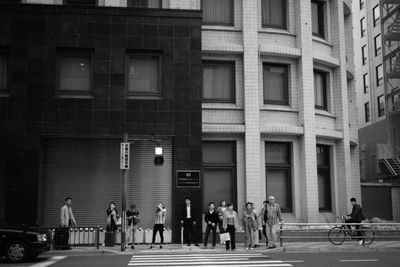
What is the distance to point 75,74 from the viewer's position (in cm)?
2270

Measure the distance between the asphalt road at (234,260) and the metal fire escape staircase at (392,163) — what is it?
19479mm

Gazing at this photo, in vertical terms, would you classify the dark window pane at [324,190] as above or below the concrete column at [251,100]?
below

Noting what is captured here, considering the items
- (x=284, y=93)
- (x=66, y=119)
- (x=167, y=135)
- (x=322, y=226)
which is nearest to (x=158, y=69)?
(x=167, y=135)

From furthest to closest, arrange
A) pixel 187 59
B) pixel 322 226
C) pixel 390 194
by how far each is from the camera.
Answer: pixel 390 194 < pixel 187 59 < pixel 322 226

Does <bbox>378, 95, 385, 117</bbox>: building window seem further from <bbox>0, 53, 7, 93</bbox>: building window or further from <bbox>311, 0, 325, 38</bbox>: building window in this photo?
<bbox>0, 53, 7, 93</bbox>: building window

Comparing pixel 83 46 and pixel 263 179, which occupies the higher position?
pixel 83 46

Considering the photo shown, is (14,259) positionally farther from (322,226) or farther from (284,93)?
(284,93)

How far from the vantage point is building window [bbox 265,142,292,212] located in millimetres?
24125

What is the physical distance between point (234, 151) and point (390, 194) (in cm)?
1344

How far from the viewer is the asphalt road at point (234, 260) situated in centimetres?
1462

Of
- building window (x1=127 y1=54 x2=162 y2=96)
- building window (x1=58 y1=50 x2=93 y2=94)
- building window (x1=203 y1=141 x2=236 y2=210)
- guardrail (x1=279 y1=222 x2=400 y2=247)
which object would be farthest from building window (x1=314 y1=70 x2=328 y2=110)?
building window (x1=58 y1=50 x2=93 y2=94)

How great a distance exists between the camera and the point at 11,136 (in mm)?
21547

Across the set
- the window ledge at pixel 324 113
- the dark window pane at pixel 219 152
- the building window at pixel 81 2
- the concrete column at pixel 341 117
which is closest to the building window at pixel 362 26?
the concrete column at pixel 341 117

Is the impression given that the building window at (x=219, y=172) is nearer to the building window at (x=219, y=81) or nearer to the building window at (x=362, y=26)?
the building window at (x=219, y=81)
